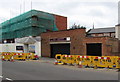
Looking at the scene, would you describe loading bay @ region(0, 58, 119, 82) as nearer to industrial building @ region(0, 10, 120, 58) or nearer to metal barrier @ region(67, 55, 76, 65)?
metal barrier @ region(67, 55, 76, 65)

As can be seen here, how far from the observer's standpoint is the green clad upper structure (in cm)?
4038

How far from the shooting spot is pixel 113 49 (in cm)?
2680

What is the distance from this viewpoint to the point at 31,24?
1576 inches

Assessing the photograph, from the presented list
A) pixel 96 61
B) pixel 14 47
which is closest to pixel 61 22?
pixel 14 47

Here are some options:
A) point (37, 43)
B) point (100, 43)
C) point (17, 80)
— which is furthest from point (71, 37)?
point (17, 80)

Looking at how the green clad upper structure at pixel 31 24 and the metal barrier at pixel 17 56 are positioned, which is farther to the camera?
the green clad upper structure at pixel 31 24

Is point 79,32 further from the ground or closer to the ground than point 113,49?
further from the ground

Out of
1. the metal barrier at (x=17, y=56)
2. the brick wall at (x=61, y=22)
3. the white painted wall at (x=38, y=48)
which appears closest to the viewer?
the metal barrier at (x=17, y=56)

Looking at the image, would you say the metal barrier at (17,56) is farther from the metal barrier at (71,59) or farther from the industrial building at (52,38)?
the metal barrier at (71,59)

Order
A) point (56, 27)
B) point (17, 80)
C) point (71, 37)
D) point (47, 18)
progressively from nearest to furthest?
1. point (17, 80)
2. point (71, 37)
3. point (47, 18)
4. point (56, 27)

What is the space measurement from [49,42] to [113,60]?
19091mm

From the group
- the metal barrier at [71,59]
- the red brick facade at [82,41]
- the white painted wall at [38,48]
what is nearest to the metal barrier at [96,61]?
the metal barrier at [71,59]

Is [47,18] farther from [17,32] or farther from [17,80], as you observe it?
[17,80]

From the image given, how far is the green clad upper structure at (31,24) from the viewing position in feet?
132
